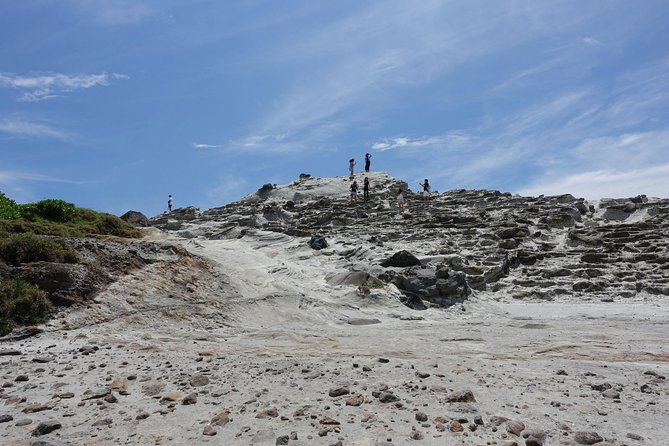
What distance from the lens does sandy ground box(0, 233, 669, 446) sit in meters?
5.36

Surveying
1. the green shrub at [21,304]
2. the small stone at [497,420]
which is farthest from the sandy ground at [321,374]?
the green shrub at [21,304]

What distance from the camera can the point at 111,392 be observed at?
260 inches

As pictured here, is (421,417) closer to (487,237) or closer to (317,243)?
(317,243)

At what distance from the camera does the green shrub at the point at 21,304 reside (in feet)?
31.9

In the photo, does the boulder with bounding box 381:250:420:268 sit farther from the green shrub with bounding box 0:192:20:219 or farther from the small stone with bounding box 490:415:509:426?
the green shrub with bounding box 0:192:20:219

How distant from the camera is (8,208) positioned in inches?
765

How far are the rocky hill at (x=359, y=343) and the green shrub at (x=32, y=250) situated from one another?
1.45 feet

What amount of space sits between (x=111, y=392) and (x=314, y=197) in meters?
31.9

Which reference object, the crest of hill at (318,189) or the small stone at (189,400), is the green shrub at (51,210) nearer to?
the small stone at (189,400)

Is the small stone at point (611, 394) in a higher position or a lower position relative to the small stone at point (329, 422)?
lower

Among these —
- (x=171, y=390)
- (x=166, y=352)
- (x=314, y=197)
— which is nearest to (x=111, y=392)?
(x=171, y=390)

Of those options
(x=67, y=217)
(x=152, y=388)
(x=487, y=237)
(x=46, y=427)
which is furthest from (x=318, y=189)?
(x=46, y=427)

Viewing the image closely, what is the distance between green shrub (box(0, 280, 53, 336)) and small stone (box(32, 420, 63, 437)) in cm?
486

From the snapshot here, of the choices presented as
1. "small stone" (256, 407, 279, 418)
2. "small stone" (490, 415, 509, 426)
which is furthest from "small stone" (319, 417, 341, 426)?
"small stone" (490, 415, 509, 426)
